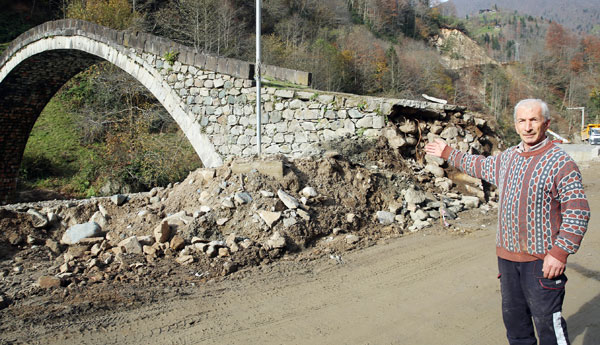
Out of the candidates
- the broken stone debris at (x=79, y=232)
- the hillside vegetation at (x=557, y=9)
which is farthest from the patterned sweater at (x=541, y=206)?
the hillside vegetation at (x=557, y=9)

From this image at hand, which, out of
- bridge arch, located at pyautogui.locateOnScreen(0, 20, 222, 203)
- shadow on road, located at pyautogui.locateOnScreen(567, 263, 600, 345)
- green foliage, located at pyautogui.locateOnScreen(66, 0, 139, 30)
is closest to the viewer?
shadow on road, located at pyautogui.locateOnScreen(567, 263, 600, 345)

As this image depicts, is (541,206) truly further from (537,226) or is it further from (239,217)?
(239,217)

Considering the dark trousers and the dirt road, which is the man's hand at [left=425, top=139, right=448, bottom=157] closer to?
the dark trousers

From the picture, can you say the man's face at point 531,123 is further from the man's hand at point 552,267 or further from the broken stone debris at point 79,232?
the broken stone debris at point 79,232

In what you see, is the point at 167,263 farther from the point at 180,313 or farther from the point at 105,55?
the point at 105,55

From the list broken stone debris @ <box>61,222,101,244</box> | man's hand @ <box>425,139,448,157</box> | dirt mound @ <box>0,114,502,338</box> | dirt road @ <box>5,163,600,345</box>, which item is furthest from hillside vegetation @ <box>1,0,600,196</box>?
man's hand @ <box>425,139,448,157</box>

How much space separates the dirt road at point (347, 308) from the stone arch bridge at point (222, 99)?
301 cm

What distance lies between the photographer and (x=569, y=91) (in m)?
39.4

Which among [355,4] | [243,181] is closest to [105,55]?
[243,181]

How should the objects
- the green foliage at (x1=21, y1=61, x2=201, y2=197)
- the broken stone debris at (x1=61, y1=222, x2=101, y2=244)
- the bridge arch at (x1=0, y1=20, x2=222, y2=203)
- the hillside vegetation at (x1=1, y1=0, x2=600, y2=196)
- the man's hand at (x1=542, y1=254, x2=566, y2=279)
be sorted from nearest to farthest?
1. the man's hand at (x1=542, y1=254, x2=566, y2=279)
2. the broken stone debris at (x1=61, y1=222, x2=101, y2=244)
3. the bridge arch at (x1=0, y1=20, x2=222, y2=203)
4. the green foliage at (x1=21, y1=61, x2=201, y2=197)
5. the hillside vegetation at (x1=1, y1=0, x2=600, y2=196)

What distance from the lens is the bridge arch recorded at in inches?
353

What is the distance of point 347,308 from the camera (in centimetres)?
337

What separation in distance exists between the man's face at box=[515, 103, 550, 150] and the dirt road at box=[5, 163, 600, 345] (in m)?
1.49

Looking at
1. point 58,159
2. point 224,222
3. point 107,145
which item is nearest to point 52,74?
point 107,145
